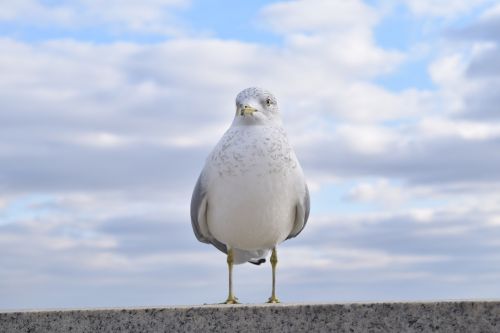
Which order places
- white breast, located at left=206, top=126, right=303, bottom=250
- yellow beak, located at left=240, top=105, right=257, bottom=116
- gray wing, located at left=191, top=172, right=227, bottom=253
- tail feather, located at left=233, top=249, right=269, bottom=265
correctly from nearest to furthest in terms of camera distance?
white breast, located at left=206, top=126, right=303, bottom=250 < yellow beak, located at left=240, top=105, right=257, bottom=116 < gray wing, located at left=191, top=172, right=227, bottom=253 < tail feather, located at left=233, top=249, right=269, bottom=265

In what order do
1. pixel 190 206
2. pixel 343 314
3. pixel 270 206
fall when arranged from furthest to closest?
pixel 190 206 < pixel 270 206 < pixel 343 314

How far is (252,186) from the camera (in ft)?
16.5

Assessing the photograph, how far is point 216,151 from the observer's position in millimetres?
5238

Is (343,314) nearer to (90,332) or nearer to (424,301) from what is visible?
(424,301)

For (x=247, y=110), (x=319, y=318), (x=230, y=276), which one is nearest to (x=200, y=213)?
(x=230, y=276)

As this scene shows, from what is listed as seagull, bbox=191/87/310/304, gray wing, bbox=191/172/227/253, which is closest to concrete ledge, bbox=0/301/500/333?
seagull, bbox=191/87/310/304

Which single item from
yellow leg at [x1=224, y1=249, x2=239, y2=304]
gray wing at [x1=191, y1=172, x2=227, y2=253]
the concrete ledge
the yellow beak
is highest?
the yellow beak

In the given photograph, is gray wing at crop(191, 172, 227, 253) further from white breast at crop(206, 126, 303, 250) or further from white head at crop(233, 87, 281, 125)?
white head at crop(233, 87, 281, 125)

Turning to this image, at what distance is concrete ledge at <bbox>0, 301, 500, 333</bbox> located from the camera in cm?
420

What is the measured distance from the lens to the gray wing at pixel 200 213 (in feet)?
17.4

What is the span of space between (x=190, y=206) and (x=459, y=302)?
6.58 ft

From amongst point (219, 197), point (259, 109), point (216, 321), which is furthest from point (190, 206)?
point (216, 321)

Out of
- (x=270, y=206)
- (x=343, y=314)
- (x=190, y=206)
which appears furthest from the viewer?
(x=190, y=206)

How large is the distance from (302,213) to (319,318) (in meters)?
1.26
